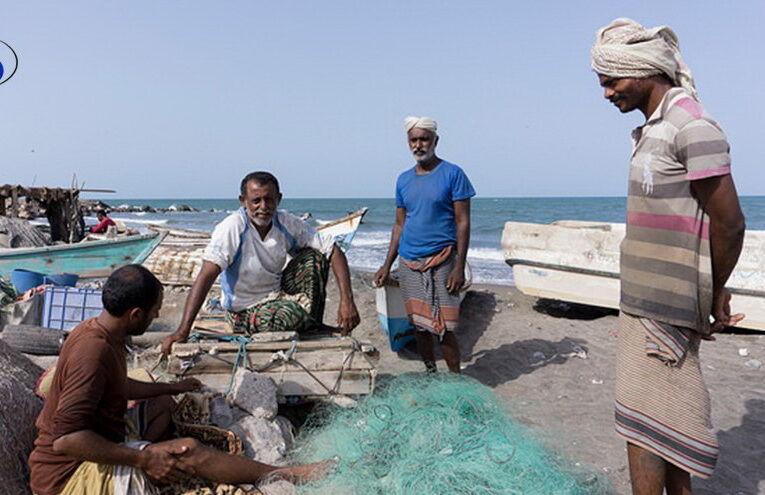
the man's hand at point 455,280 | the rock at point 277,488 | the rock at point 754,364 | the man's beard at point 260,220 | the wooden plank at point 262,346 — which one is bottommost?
the rock at point 277,488

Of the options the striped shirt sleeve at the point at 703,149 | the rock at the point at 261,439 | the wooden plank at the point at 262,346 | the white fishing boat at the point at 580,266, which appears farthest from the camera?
the white fishing boat at the point at 580,266

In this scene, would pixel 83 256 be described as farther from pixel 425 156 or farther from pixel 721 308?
pixel 721 308

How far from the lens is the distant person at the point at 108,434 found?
88.1 inches

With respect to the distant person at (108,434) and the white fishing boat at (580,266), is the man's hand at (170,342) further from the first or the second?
the white fishing boat at (580,266)

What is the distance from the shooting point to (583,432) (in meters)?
3.95

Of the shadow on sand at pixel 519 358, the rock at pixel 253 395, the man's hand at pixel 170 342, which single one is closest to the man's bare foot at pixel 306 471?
the rock at pixel 253 395

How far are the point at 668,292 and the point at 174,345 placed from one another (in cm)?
263

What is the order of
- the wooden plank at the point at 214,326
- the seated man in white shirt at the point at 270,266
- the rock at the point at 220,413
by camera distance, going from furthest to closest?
the wooden plank at the point at 214,326, the seated man in white shirt at the point at 270,266, the rock at the point at 220,413

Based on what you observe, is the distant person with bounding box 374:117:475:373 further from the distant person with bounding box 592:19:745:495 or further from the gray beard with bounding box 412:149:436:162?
the distant person with bounding box 592:19:745:495

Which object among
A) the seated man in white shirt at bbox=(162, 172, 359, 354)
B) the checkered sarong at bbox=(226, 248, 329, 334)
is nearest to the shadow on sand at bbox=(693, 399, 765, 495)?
the seated man in white shirt at bbox=(162, 172, 359, 354)

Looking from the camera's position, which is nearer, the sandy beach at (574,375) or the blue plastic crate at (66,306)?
the sandy beach at (574,375)

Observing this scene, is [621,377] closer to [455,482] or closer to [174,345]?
[455,482]

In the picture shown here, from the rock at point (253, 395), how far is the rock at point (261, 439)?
60 millimetres

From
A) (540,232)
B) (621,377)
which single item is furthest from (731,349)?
(621,377)
